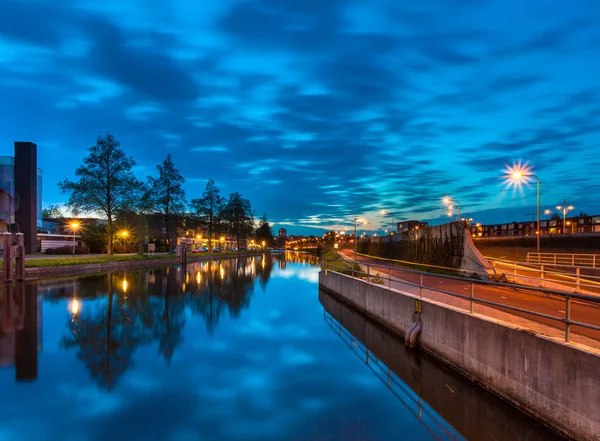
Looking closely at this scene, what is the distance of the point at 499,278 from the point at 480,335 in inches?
553

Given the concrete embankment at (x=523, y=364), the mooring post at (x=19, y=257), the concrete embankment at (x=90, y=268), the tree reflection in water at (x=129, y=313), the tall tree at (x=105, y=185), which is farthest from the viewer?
the tall tree at (x=105, y=185)

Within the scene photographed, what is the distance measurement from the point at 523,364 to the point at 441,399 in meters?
2.49

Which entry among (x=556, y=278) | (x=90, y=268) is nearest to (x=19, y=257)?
(x=90, y=268)

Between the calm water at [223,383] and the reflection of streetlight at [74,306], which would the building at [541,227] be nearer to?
the calm water at [223,383]

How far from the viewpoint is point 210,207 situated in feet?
317

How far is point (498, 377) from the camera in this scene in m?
8.36

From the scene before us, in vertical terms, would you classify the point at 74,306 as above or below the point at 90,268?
below

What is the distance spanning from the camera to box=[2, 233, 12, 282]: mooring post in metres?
28.6

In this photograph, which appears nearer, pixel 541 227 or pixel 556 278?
pixel 556 278

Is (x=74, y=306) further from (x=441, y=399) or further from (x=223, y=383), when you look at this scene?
(x=441, y=399)

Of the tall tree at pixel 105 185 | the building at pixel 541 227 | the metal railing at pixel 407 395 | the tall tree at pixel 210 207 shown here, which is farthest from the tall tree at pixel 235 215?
the metal railing at pixel 407 395

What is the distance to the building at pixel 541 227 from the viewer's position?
90.3m

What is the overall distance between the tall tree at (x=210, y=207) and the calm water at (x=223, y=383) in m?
75.9

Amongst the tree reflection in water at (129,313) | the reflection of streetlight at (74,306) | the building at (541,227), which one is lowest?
the tree reflection in water at (129,313)
